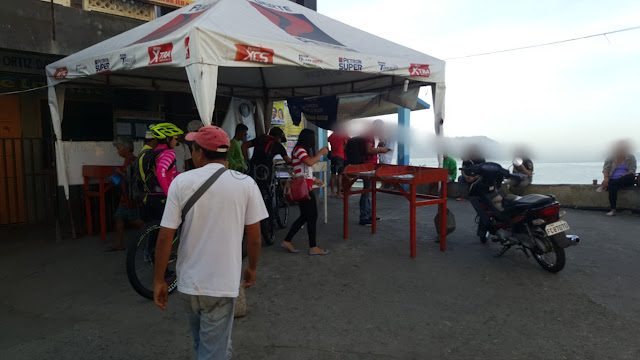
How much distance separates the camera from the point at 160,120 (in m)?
8.27

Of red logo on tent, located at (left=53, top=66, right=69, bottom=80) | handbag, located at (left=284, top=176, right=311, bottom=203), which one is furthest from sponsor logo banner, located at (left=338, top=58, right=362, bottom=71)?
red logo on tent, located at (left=53, top=66, right=69, bottom=80)

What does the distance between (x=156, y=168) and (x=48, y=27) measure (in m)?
4.64

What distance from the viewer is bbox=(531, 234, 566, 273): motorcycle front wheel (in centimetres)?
464

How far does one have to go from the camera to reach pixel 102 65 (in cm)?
496

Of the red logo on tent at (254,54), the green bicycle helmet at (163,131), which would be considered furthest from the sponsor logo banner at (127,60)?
the red logo on tent at (254,54)

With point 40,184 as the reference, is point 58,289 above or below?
below

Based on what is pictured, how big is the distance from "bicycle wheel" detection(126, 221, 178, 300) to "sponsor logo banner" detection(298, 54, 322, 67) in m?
2.36

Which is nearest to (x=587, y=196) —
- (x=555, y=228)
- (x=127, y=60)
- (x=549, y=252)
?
(x=549, y=252)

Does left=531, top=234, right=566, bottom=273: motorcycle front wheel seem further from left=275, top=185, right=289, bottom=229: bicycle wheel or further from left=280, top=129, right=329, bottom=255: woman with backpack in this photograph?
left=275, top=185, right=289, bottom=229: bicycle wheel

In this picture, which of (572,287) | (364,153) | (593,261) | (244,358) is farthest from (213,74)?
(593,261)

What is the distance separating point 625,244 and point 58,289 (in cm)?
747

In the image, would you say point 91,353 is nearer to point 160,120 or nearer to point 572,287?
point 572,287

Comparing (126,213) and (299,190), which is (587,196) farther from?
(126,213)

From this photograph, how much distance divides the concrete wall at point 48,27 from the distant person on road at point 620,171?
10109mm
